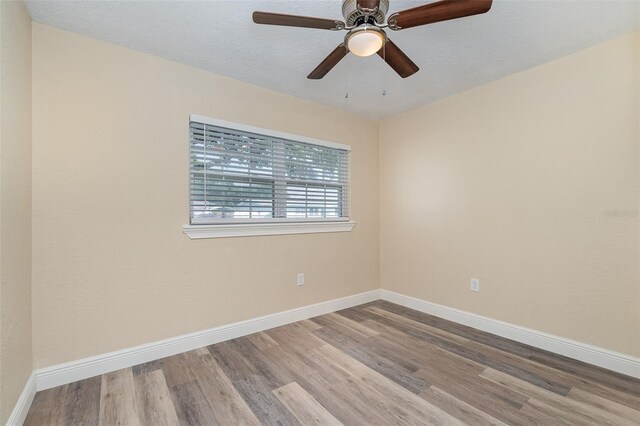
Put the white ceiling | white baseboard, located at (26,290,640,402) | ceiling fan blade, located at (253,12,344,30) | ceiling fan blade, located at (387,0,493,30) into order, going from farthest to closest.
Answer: white baseboard, located at (26,290,640,402), the white ceiling, ceiling fan blade, located at (253,12,344,30), ceiling fan blade, located at (387,0,493,30)

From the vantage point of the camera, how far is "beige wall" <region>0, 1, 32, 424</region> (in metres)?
1.40

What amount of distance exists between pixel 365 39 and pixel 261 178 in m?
1.68

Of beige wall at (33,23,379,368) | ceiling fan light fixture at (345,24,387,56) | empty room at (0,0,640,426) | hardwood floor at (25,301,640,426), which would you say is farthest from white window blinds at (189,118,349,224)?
ceiling fan light fixture at (345,24,387,56)

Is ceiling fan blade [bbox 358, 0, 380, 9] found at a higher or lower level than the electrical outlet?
higher

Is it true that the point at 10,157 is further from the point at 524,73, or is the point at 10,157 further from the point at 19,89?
the point at 524,73

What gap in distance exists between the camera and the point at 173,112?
234cm

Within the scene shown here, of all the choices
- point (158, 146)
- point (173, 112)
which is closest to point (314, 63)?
point (173, 112)

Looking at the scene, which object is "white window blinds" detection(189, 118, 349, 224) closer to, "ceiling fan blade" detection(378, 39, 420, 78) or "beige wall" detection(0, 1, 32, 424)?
"beige wall" detection(0, 1, 32, 424)

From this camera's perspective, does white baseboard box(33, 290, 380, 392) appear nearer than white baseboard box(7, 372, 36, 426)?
No

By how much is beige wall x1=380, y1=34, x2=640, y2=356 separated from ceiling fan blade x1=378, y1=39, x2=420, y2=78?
136cm

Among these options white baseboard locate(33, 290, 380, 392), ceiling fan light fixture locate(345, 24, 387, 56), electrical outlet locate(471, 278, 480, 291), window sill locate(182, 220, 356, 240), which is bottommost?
white baseboard locate(33, 290, 380, 392)

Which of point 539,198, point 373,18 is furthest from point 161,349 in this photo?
point 539,198

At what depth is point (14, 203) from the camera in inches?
61.3

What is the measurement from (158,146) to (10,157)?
876mm
